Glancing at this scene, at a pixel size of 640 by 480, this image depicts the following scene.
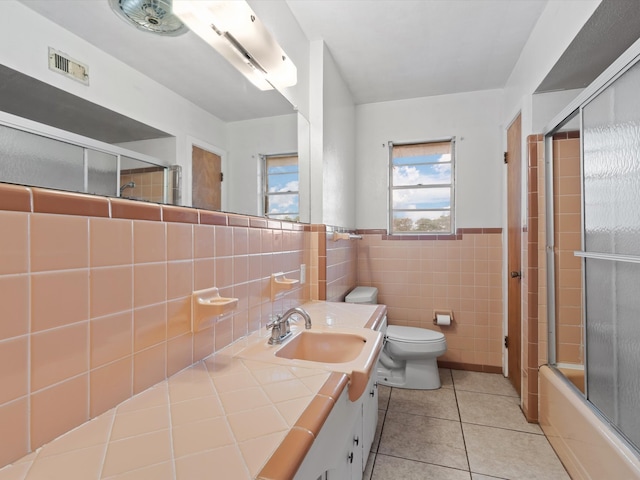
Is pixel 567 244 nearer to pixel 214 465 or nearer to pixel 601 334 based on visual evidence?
pixel 601 334

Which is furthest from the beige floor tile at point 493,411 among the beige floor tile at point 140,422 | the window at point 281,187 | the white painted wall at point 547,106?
the beige floor tile at point 140,422

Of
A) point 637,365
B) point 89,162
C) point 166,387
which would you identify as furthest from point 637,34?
point 166,387

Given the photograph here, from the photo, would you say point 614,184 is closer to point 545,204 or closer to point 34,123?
point 545,204

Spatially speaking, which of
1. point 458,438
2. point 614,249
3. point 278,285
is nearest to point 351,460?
point 278,285

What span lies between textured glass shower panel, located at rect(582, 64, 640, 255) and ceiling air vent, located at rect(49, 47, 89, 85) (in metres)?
1.82

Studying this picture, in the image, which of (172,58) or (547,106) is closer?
(172,58)

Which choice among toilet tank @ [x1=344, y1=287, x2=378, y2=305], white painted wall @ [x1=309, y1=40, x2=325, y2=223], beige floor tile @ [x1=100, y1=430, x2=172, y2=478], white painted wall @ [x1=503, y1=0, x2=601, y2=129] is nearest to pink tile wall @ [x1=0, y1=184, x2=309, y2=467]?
beige floor tile @ [x1=100, y1=430, x2=172, y2=478]

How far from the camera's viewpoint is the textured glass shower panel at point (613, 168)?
1219 millimetres

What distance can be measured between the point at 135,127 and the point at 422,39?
80.6 inches

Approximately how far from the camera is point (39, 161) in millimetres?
610

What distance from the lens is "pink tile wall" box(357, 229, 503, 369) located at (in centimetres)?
274

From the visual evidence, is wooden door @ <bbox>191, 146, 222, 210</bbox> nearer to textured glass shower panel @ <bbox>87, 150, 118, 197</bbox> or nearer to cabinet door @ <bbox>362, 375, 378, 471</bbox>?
textured glass shower panel @ <bbox>87, 150, 118, 197</bbox>

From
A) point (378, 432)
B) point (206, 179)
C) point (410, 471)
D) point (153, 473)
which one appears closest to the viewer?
point (153, 473)

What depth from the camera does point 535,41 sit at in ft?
6.40
